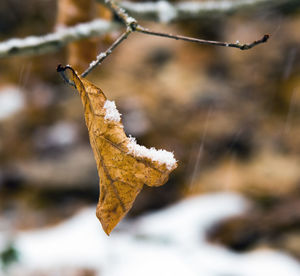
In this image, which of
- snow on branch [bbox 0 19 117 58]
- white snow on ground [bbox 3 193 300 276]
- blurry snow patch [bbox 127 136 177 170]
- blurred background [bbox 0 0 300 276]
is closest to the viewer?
blurry snow patch [bbox 127 136 177 170]

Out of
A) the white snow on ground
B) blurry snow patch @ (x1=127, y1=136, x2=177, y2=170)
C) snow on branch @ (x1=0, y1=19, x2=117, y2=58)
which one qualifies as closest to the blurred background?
the white snow on ground

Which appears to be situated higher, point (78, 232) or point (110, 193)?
point (78, 232)

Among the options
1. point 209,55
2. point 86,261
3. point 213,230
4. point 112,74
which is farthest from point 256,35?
point 86,261

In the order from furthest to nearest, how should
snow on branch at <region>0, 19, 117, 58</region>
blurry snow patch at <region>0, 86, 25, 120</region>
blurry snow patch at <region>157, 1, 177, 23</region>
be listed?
blurry snow patch at <region>0, 86, 25, 120</region> < blurry snow patch at <region>157, 1, 177, 23</region> < snow on branch at <region>0, 19, 117, 58</region>

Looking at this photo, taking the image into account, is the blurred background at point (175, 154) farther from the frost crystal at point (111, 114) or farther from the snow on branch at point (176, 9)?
the frost crystal at point (111, 114)

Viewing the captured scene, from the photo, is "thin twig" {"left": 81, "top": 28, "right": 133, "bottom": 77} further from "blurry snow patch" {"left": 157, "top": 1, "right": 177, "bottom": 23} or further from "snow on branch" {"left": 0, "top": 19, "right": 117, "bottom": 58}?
"blurry snow patch" {"left": 157, "top": 1, "right": 177, "bottom": 23}

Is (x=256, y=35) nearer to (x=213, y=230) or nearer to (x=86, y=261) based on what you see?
(x=213, y=230)

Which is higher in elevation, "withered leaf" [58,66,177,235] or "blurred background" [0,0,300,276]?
"blurred background" [0,0,300,276]

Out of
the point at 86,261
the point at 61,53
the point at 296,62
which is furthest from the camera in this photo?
the point at 61,53
